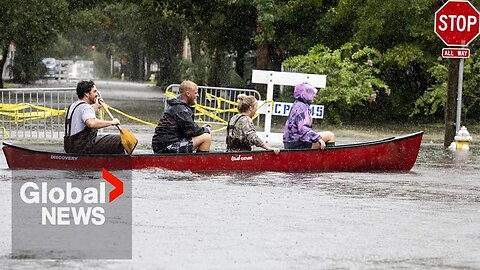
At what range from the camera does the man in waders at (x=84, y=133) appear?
15.8m

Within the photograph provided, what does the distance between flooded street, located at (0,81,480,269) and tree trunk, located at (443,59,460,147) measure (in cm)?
740

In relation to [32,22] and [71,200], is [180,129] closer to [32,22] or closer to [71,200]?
[71,200]

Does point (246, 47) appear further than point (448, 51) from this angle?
Yes

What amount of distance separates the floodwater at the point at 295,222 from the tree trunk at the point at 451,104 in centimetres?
807

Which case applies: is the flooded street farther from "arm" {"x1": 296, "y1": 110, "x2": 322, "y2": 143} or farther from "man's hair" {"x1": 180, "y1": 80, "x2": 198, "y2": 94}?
"man's hair" {"x1": 180, "y1": 80, "x2": 198, "y2": 94}

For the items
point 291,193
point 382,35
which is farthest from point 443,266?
point 382,35

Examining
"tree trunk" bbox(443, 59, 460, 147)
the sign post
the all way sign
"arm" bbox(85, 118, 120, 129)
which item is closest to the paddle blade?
"arm" bbox(85, 118, 120, 129)

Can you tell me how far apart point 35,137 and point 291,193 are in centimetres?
1196

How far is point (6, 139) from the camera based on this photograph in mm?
23891

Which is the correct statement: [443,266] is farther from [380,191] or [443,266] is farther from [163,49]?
[163,49]

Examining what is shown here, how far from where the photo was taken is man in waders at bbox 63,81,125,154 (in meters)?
15.8

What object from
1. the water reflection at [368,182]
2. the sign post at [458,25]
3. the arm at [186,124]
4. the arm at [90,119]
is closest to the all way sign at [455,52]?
the sign post at [458,25]

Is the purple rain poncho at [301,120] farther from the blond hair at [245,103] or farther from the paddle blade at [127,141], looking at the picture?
the paddle blade at [127,141]

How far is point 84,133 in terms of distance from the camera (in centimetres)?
1586
